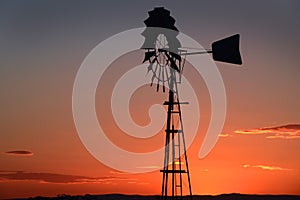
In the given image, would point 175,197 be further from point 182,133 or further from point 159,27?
point 159,27

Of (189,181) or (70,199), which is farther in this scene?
(70,199)

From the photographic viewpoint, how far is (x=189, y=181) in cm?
3173

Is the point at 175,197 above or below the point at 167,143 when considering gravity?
below

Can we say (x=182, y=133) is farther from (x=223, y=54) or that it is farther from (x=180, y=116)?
(x=223, y=54)

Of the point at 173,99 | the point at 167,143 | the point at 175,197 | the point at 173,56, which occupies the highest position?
the point at 173,56

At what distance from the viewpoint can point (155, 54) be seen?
32406 millimetres

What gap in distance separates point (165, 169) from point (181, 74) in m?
4.58

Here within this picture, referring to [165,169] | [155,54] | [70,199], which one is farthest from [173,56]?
[70,199]

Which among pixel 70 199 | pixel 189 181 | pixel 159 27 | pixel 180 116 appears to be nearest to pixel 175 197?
pixel 189 181

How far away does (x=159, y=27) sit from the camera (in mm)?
31375

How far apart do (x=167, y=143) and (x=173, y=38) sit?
496 centimetres

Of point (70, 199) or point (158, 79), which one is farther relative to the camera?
point (70, 199)

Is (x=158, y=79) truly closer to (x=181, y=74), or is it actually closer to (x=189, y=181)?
(x=181, y=74)

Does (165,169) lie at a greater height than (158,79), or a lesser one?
lesser
